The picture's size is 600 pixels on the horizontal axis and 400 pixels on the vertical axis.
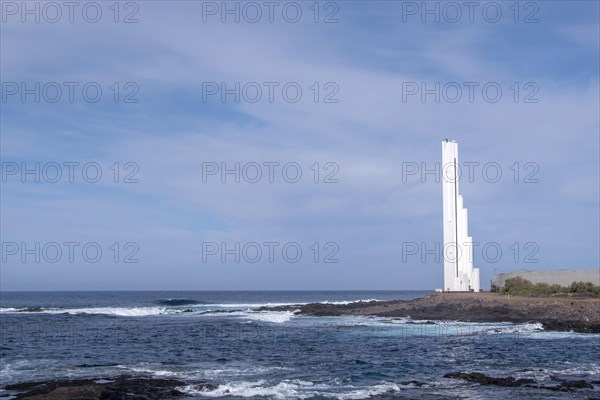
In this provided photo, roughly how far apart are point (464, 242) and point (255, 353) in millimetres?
34658

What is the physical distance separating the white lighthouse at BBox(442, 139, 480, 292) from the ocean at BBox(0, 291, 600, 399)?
629 inches

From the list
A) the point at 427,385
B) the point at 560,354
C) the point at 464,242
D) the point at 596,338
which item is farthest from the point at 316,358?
the point at 464,242

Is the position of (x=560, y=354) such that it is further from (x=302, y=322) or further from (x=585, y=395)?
(x=302, y=322)

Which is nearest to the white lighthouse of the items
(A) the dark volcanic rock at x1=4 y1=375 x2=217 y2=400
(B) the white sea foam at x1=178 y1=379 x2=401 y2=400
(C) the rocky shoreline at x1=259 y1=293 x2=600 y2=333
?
(C) the rocky shoreline at x1=259 y1=293 x2=600 y2=333

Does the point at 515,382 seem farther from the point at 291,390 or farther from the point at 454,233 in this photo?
the point at 454,233

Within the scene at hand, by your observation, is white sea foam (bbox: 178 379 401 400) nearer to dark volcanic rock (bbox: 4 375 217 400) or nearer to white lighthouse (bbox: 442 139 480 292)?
dark volcanic rock (bbox: 4 375 217 400)

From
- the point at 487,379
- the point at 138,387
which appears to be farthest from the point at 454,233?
the point at 138,387

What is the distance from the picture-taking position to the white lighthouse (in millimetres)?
61625

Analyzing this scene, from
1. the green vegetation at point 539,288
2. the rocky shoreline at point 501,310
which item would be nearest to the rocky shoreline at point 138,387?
the rocky shoreline at point 501,310

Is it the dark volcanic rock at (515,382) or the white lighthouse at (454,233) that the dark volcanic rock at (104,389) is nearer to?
the dark volcanic rock at (515,382)

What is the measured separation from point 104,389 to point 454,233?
152 feet

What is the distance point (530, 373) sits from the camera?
2409 cm

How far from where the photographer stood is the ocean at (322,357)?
837 inches

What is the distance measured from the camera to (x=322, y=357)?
97.0 feet
